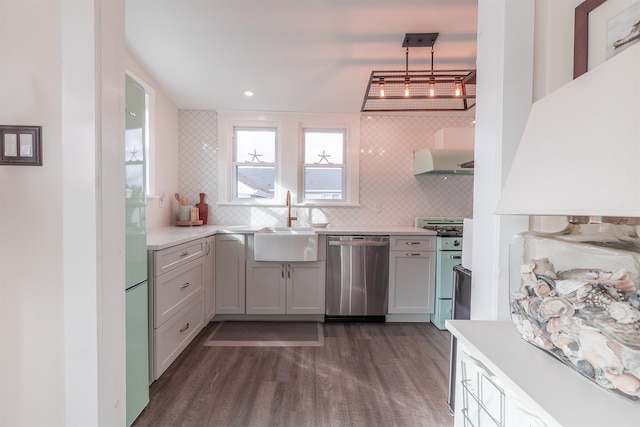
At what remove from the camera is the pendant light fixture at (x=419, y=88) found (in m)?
2.35

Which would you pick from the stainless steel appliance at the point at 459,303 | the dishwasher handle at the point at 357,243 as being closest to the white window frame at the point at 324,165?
the dishwasher handle at the point at 357,243

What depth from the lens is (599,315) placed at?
1.48 feet

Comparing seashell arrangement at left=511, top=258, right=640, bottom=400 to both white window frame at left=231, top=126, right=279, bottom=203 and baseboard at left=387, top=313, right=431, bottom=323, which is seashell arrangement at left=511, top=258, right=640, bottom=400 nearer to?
baseboard at left=387, top=313, right=431, bottom=323

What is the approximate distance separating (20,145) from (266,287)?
2165mm

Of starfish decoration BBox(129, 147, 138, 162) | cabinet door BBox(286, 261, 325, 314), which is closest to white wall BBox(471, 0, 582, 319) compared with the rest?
starfish decoration BBox(129, 147, 138, 162)

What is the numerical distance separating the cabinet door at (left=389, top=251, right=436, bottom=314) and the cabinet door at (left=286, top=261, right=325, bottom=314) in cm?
70

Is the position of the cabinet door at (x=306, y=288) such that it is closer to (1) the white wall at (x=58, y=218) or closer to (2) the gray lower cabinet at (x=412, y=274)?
(2) the gray lower cabinet at (x=412, y=274)

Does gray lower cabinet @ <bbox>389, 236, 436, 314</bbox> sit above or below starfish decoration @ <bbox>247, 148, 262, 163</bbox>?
below

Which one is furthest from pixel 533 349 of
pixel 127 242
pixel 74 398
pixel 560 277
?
pixel 127 242

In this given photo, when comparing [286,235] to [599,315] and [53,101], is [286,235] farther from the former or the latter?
[599,315]

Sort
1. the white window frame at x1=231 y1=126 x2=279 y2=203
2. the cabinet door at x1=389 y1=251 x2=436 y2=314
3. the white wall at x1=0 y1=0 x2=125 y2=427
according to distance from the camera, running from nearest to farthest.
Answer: the white wall at x1=0 y1=0 x2=125 y2=427
the cabinet door at x1=389 y1=251 x2=436 y2=314
the white window frame at x1=231 y1=126 x2=279 y2=203

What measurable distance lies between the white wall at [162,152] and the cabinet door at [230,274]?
0.68m

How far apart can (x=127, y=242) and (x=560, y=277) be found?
5.27 ft

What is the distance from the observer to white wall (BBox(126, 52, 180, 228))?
8.95 ft
